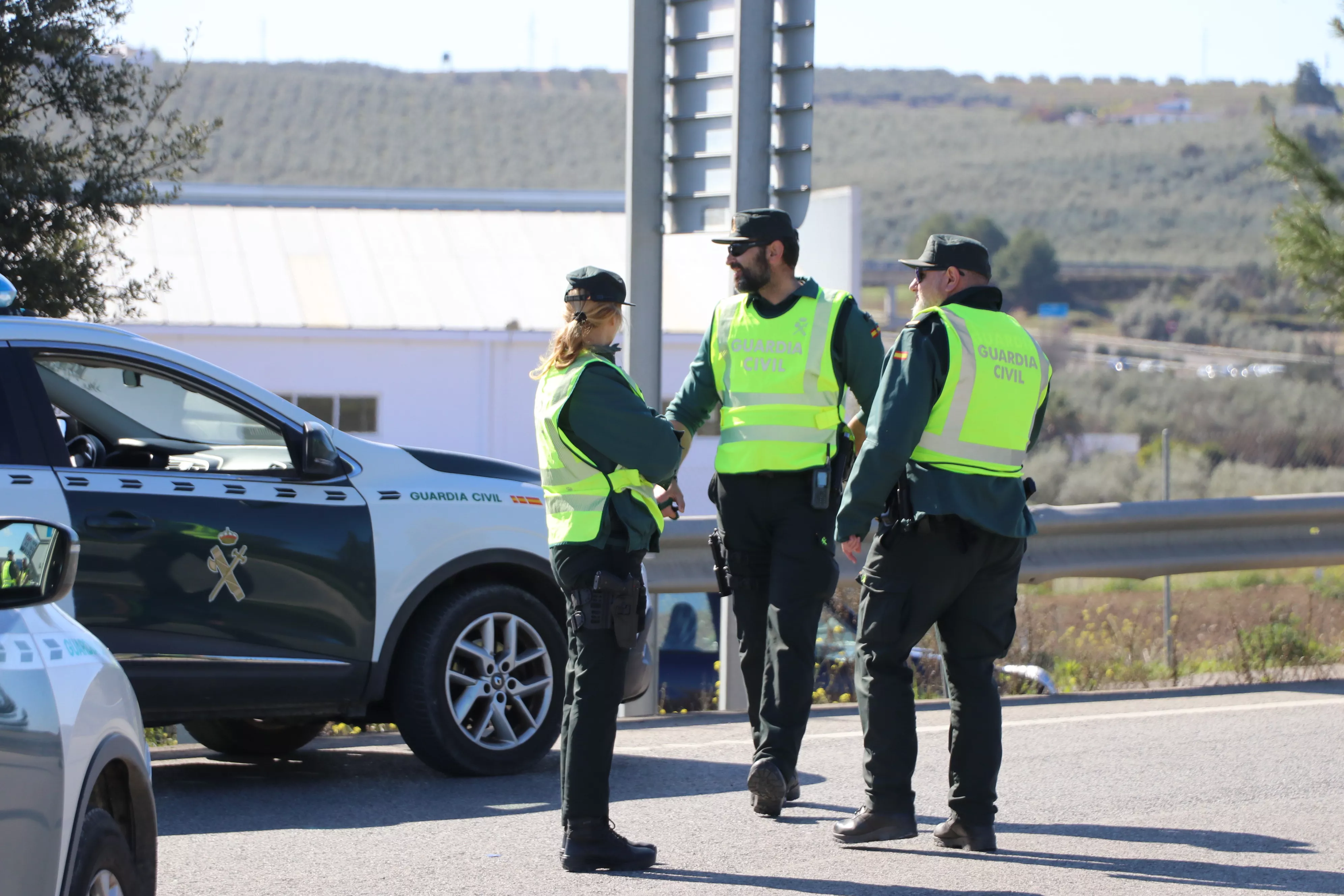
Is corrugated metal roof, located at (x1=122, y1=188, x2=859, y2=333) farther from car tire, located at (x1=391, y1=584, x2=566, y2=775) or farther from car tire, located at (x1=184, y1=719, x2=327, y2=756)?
car tire, located at (x1=391, y1=584, x2=566, y2=775)

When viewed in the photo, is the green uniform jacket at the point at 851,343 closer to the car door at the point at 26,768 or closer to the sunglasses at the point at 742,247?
the sunglasses at the point at 742,247

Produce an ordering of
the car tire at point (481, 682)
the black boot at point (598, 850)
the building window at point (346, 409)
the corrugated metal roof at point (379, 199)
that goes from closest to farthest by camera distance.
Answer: the black boot at point (598, 850)
the car tire at point (481, 682)
the building window at point (346, 409)
the corrugated metal roof at point (379, 199)

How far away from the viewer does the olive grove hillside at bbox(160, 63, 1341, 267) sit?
A: 99.7 m

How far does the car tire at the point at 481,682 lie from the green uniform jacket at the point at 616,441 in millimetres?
1524

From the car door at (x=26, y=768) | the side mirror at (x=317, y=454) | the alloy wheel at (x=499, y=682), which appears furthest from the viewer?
the alloy wheel at (x=499, y=682)

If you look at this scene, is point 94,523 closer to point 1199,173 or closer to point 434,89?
point 1199,173

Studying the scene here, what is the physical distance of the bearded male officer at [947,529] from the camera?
5250 mm

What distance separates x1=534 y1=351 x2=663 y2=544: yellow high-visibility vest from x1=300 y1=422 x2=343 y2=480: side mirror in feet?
4.58

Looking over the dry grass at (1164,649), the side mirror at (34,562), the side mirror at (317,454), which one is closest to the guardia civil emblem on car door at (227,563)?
the side mirror at (317,454)

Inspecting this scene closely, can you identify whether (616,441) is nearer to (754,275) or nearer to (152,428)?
(754,275)

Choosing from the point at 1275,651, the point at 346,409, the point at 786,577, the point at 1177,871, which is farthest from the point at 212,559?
the point at 346,409

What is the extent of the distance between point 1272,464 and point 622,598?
27.0 m

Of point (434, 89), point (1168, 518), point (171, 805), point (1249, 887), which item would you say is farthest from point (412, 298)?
point (434, 89)

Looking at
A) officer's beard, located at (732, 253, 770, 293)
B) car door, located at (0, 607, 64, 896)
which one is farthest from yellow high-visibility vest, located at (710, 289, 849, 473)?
car door, located at (0, 607, 64, 896)
